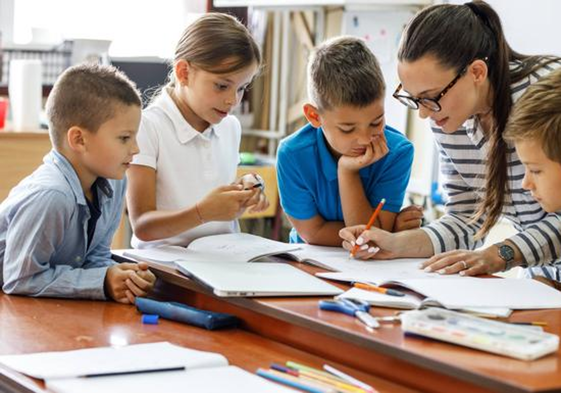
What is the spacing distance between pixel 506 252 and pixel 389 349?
0.64 metres

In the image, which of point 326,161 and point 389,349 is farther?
point 326,161

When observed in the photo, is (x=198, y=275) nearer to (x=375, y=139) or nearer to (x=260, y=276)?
(x=260, y=276)

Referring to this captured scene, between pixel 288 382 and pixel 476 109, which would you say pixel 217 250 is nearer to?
pixel 476 109

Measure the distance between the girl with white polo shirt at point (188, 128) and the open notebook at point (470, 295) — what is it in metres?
0.53

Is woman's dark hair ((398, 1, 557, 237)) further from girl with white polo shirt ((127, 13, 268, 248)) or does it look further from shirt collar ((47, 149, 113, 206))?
shirt collar ((47, 149, 113, 206))

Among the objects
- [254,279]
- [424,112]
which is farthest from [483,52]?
[254,279]

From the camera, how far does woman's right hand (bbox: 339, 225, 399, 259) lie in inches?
75.9

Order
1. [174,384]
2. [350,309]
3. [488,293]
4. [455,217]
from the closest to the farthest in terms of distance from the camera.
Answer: [174,384]
[350,309]
[488,293]
[455,217]

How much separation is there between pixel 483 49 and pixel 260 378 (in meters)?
0.91

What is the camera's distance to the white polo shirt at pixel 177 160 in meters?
2.17

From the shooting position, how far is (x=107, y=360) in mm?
1365

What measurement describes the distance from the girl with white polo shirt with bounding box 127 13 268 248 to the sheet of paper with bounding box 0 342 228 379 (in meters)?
0.64

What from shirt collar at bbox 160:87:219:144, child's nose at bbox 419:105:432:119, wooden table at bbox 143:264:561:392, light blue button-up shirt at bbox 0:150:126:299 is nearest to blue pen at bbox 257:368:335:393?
wooden table at bbox 143:264:561:392

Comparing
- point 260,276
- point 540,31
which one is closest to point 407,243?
point 260,276
